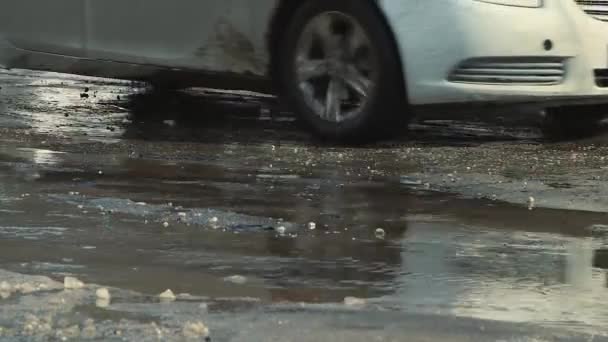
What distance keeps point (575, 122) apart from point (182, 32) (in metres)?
2.50

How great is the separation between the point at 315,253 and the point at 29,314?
3.57 ft

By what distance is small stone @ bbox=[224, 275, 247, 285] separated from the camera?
3.40m

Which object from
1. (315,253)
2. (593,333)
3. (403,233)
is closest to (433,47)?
(403,233)

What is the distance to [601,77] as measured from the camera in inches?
234

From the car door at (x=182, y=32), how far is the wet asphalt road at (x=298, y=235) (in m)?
0.46

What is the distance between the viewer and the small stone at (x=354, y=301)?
126 inches

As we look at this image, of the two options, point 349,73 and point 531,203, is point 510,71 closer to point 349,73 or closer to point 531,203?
point 349,73

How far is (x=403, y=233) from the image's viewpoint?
4121mm

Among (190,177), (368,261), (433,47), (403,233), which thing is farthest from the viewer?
(433,47)

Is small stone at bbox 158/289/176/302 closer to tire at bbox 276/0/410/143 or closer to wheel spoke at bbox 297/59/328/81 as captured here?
tire at bbox 276/0/410/143

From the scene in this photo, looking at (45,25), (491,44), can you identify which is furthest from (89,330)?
(45,25)

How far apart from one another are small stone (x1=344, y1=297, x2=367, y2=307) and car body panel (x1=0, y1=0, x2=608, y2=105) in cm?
266

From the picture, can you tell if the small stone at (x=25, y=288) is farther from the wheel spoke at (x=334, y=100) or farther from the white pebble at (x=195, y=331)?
the wheel spoke at (x=334, y=100)

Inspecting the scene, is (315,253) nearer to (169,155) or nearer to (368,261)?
(368,261)
